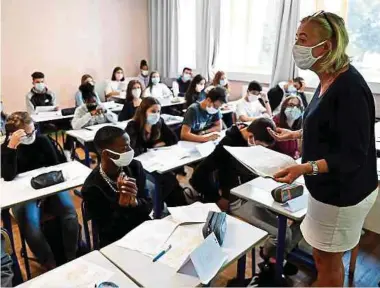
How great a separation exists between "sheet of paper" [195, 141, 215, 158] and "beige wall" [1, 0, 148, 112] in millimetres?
4126

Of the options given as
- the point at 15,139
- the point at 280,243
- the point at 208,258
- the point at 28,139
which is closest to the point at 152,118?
the point at 28,139

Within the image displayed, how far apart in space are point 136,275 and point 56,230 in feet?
4.02

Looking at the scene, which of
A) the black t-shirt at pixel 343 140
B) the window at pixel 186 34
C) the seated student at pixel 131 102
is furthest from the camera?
the window at pixel 186 34

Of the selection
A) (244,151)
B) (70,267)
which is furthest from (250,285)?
(70,267)

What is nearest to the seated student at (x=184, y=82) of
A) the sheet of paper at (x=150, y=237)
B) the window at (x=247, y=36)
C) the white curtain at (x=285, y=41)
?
the window at (x=247, y=36)

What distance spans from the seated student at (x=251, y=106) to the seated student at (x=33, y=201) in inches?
96.1

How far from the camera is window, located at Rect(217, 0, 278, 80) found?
19.3 feet

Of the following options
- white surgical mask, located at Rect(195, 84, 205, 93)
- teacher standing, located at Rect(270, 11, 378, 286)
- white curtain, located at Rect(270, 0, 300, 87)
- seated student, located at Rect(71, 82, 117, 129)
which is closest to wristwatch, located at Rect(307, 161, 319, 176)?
teacher standing, located at Rect(270, 11, 378, 286)

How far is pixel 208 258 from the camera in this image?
4.51 feet

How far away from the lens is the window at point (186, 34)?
22.9 feet

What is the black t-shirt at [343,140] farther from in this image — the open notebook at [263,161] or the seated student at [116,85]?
the seated student at [116,85]

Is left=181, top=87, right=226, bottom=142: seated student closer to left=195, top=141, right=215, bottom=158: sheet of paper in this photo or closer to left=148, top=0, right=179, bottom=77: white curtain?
left=195, top=141, right=215, bottom=158: sheet of paper

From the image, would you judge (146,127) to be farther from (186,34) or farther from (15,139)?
(186,34)

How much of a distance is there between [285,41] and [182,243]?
4568 mm
